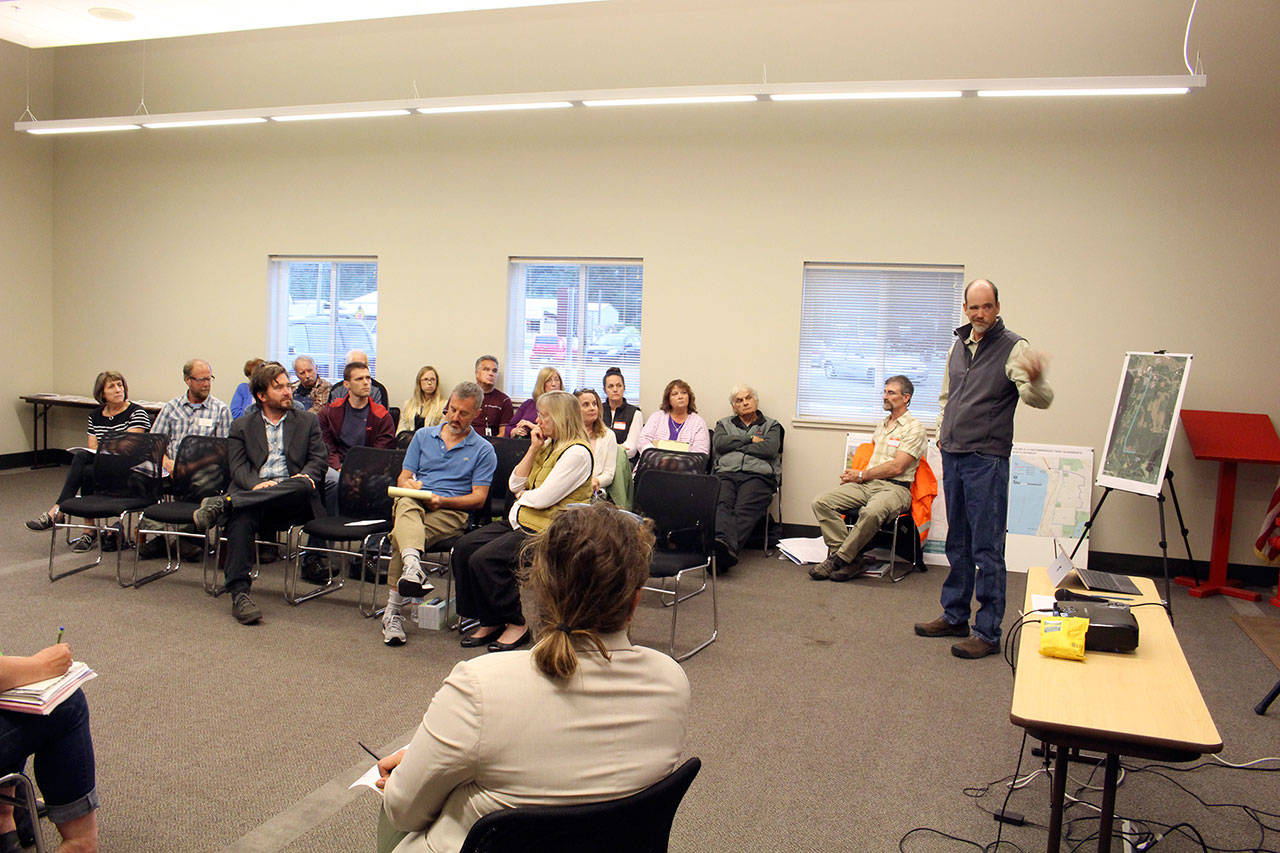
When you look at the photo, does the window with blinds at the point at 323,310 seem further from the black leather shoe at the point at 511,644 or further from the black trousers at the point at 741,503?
the black leather shoe at the point at 511,644

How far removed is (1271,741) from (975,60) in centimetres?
484

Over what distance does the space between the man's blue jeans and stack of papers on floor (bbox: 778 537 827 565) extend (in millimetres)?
2002

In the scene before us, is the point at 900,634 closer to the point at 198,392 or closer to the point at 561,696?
the point at 561,696

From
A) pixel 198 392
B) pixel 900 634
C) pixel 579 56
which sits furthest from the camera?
pixel 579 56

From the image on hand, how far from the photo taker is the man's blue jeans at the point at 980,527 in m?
4.06

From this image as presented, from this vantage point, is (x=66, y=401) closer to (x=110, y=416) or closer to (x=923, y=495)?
(x=110, y=416)

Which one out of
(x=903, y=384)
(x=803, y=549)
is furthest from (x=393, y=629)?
(x=903, y=384)

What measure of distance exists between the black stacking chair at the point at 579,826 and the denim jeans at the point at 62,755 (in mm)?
1408

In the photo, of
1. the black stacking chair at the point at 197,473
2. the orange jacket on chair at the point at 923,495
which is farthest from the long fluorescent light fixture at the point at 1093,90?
the black stacking chair at the point at 197,473

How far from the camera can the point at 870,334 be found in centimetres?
690

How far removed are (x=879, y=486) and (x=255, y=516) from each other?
3.93 meters

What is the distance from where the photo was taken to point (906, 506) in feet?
19.8

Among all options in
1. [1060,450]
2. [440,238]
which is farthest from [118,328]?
[1060,450]

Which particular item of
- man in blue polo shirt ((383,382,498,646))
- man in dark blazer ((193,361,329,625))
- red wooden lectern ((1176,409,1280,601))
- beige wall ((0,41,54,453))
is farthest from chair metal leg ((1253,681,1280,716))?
beige wall ((0,41,54,453))
